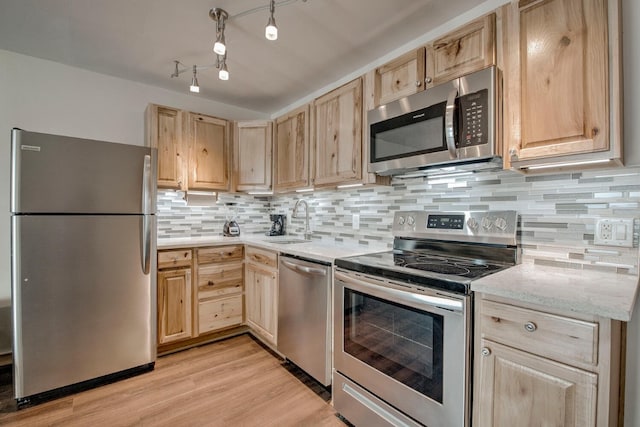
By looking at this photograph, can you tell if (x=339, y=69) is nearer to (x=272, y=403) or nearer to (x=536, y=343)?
(x=536, y=343)

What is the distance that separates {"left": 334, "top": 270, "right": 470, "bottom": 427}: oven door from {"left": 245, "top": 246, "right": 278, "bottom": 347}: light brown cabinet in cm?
76

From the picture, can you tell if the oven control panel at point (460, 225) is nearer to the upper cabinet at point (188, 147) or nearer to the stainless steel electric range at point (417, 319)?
the stainless steel electric range at point (417, 319)

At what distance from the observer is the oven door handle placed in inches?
44.8

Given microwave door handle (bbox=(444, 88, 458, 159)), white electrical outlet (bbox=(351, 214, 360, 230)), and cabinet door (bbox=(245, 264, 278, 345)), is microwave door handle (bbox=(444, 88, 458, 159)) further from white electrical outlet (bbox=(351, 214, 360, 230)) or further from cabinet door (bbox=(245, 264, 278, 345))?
cabinet door (bbox=(245, 264, 278, 345))

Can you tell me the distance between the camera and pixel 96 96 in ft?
8.22

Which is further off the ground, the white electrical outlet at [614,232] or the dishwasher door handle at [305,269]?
the white electrical outlet at [614,232]

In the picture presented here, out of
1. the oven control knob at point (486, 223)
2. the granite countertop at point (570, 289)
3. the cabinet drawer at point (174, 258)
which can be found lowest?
the cabinet drawer at point (174, 258)

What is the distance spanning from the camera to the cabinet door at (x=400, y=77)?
5.37 feet

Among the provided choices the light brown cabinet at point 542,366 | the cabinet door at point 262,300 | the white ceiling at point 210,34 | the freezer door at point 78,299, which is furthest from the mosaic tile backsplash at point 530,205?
the white ceiling at point 210,34

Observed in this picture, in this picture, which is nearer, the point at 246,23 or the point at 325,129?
the point at 246,23

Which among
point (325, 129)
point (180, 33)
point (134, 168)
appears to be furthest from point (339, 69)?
point (134, 168)

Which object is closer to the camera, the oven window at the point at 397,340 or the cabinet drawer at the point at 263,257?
the oven window at the point at 397,340

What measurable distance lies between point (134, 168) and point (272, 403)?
Answer: 72.9 inches

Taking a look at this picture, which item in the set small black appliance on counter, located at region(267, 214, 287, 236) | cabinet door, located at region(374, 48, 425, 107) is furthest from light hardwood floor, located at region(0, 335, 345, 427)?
cabinet door, located at region(374, 48, 425, 107)
